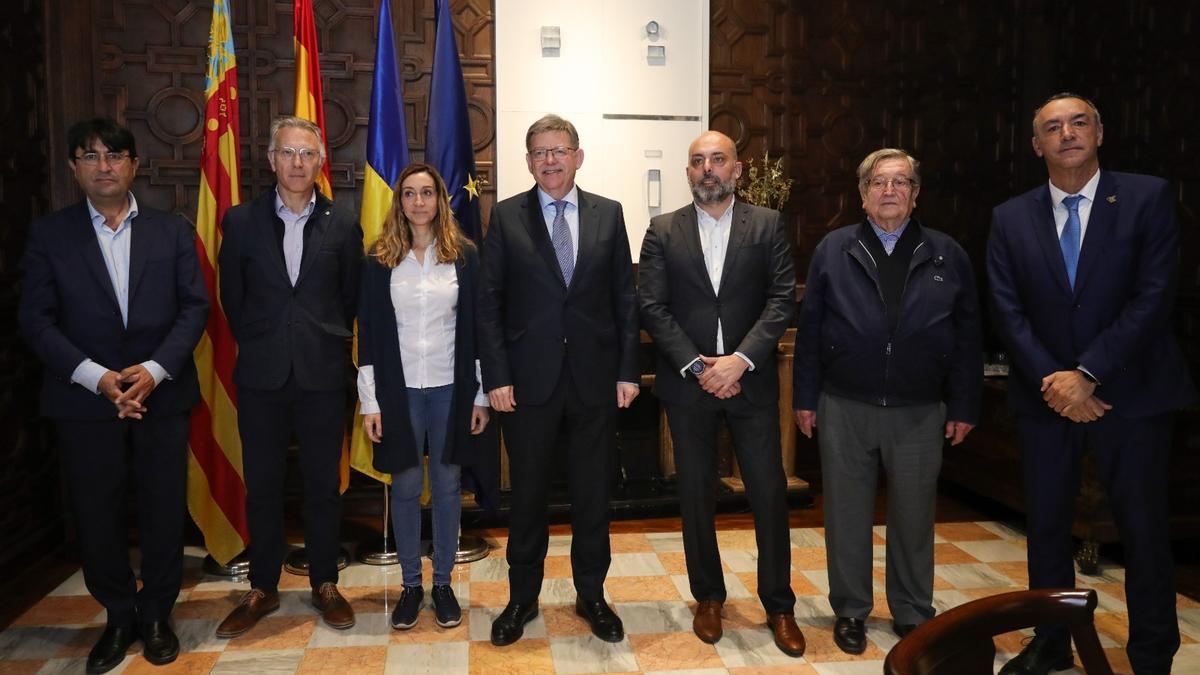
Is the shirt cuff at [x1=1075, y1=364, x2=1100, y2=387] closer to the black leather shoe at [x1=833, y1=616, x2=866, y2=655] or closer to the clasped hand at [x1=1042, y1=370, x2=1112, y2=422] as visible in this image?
the clasped hand at [x1=1042, y1=370, x2=1112, y2=422]

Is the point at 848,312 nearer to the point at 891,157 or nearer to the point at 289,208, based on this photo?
the point at 891,157

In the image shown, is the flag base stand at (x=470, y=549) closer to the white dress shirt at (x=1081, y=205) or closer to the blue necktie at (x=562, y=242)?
the blue necktie at (x=562, y=242)

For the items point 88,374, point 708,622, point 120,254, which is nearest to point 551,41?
point 120,254

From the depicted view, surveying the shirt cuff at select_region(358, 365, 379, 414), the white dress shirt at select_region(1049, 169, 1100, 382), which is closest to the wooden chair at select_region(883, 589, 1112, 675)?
the white dress shirt at select_region(1049, 169, 1100, 382)

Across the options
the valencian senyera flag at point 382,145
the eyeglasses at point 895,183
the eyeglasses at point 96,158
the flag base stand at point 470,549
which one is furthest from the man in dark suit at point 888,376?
the eyeglasses at point 96,158

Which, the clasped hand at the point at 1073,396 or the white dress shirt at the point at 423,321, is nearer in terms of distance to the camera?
the clasped hand at the point at 1073,396

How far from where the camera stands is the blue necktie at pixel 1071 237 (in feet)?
8.64

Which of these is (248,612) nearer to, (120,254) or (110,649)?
(110,649)

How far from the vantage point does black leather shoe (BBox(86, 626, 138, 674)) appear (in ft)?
9.00

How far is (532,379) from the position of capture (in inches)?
112

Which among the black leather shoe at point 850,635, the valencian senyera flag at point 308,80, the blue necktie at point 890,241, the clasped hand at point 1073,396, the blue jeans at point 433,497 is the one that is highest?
the valencian senyera flag at point 308,80

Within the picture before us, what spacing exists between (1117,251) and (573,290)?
1650mm

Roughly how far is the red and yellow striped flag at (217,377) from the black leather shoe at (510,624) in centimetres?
137

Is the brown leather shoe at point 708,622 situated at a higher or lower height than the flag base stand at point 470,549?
higher
